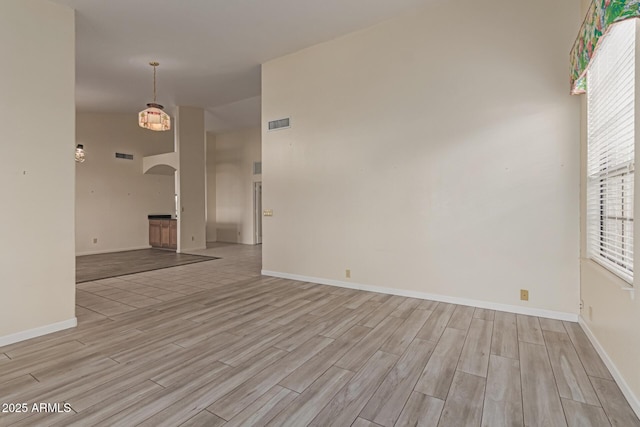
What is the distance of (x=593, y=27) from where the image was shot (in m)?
2.15

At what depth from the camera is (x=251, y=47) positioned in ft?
15.0

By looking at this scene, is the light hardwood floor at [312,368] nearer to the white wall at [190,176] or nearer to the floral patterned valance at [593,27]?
the floral patterned valance at [593,27]

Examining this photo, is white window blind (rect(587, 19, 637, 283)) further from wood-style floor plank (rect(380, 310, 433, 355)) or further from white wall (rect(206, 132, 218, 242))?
white wall (rect(206, 132, 218, 242))

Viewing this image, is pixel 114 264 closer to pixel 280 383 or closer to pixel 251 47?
pixel 251 47

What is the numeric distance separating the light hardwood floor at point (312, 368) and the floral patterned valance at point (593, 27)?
2.23 metres

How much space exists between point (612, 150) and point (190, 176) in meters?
8.02

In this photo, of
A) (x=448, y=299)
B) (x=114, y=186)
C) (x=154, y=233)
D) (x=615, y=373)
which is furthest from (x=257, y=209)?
(x=615, y=373)

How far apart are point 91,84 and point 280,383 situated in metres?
6.75

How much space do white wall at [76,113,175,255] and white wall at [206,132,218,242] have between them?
1430 mm

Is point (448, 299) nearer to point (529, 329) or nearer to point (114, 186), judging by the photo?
point (529, 329)

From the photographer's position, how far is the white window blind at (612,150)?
2025 millimetres

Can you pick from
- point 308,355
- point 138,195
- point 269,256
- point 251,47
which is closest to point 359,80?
point 251,47

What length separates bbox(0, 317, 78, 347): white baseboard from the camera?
2.68 metres

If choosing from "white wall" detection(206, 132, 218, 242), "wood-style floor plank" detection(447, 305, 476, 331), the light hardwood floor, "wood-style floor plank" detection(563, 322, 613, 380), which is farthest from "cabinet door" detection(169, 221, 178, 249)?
"wood-style floor plank" detection(563, 322, 613, 380)
